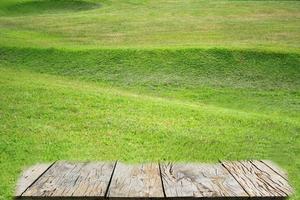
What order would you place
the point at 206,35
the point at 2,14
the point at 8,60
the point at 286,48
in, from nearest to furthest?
the point at 8,60
the point at 286,48
the point at 206,35
the point at 2,14

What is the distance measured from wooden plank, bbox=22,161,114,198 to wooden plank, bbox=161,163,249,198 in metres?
0.29

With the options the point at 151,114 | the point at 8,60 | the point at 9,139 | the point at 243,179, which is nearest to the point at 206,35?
A: the point at 8,60

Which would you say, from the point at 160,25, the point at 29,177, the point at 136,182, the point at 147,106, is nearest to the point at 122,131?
the point at 147,106

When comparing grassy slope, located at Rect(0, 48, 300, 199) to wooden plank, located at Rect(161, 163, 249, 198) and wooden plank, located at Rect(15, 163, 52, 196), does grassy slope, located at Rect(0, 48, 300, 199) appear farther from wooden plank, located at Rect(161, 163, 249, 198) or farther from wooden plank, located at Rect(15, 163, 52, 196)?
wooden plank, located at Rect(161, 163, 249, 198)

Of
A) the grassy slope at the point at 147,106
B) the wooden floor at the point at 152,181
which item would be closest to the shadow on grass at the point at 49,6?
the grassy slope at the point at 147,106

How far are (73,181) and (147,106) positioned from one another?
424 inches

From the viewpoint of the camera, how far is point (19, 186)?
2.06 metres

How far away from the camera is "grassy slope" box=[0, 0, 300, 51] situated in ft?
71.0

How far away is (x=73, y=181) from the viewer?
2092 millimetres

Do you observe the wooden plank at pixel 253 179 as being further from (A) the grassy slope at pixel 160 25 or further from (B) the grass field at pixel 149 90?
(A) the grassy slope at pixel 160 25

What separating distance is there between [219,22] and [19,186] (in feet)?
88.0

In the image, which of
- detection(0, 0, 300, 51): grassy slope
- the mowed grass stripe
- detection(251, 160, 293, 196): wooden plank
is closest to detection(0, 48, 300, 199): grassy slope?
the mowed grass stripe

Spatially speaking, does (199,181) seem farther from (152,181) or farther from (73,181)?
(73,181)

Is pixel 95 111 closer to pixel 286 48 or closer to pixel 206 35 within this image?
pixel 286 48
